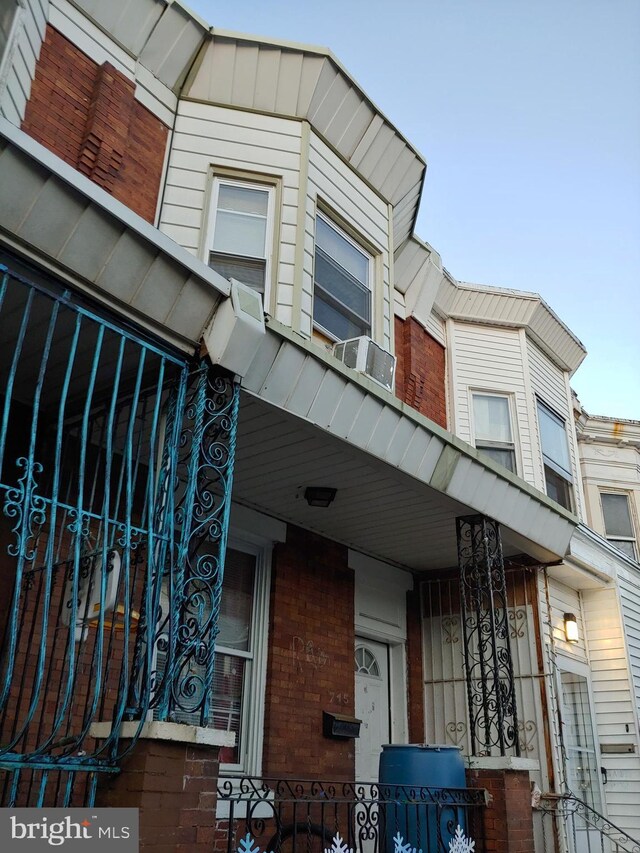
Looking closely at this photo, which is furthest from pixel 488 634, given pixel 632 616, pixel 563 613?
pixel 632 616

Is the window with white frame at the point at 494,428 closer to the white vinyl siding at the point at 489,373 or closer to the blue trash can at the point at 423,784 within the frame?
the white vinyl siding at the point at 489,373

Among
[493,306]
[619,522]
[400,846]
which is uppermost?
[493,306]

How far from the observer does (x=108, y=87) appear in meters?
7.26

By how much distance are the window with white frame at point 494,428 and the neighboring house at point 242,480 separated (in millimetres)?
114

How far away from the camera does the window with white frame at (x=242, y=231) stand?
289 inches

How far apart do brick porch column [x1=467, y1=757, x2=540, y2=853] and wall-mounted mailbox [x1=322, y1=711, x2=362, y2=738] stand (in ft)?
4.34

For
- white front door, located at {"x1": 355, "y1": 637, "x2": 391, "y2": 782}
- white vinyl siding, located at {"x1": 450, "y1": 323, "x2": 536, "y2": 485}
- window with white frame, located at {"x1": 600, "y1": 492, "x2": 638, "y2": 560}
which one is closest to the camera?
white front door, located at {"x1": 355, "y1": 637, "x2": 391, "y2": 782}

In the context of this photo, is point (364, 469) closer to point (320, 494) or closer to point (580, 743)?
point (320, 494)

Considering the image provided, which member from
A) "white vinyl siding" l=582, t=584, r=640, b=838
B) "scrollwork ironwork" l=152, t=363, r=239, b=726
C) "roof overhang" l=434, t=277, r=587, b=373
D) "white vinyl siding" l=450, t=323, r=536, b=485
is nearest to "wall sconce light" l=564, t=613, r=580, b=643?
"white vinyl siding" l=582, t=584, r=640, b=838

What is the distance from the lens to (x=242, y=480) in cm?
712

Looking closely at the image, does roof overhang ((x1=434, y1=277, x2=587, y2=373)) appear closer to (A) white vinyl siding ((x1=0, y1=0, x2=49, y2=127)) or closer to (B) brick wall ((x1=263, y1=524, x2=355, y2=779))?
(B) brick wall ((x1=263, y1=524, x2=355, y2=779))

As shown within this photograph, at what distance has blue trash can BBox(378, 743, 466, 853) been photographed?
631 centimetres

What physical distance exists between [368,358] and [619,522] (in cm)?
1006

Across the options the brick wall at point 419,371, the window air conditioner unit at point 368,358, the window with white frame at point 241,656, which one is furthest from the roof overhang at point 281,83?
the window with white frame at point 241,656
